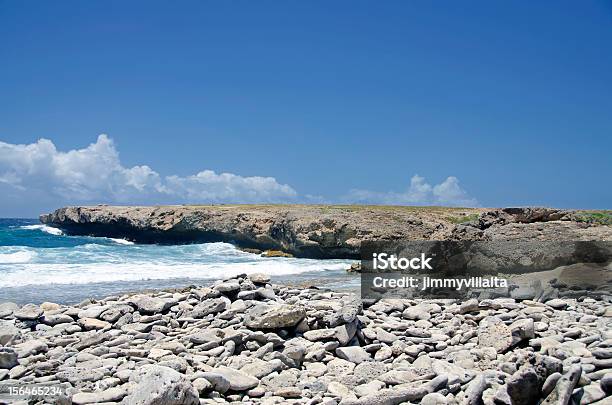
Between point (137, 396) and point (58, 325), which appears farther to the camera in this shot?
point (58, 325)

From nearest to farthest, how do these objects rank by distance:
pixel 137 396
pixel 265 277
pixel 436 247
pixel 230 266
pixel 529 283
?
1. pixel 137 396
2. pixel 265 277
3. pixel 529 283
4. pixel 436 247
5. pixel 230 266

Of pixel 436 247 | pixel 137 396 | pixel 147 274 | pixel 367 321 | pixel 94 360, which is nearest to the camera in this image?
pixel 137 396

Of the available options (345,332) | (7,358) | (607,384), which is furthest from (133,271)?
(607,384)

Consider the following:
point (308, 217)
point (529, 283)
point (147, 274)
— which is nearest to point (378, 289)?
point (529, 283)

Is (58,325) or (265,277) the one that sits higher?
(265,277)

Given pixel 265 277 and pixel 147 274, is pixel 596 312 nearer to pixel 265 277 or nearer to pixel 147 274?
pixel 265 277

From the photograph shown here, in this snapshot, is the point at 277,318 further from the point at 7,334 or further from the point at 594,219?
the point at 594,219

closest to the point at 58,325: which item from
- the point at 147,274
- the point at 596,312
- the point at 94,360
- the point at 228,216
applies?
the point at 94,360

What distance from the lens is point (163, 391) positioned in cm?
537

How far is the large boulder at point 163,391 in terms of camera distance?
17.5ft

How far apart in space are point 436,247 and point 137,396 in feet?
43.0

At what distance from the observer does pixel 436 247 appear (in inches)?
671

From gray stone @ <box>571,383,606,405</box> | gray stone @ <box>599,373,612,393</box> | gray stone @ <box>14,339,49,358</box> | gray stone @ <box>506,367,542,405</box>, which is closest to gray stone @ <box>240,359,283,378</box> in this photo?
gray stone @ <box>506,367,542,405</box>

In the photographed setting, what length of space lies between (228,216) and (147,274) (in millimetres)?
18989
